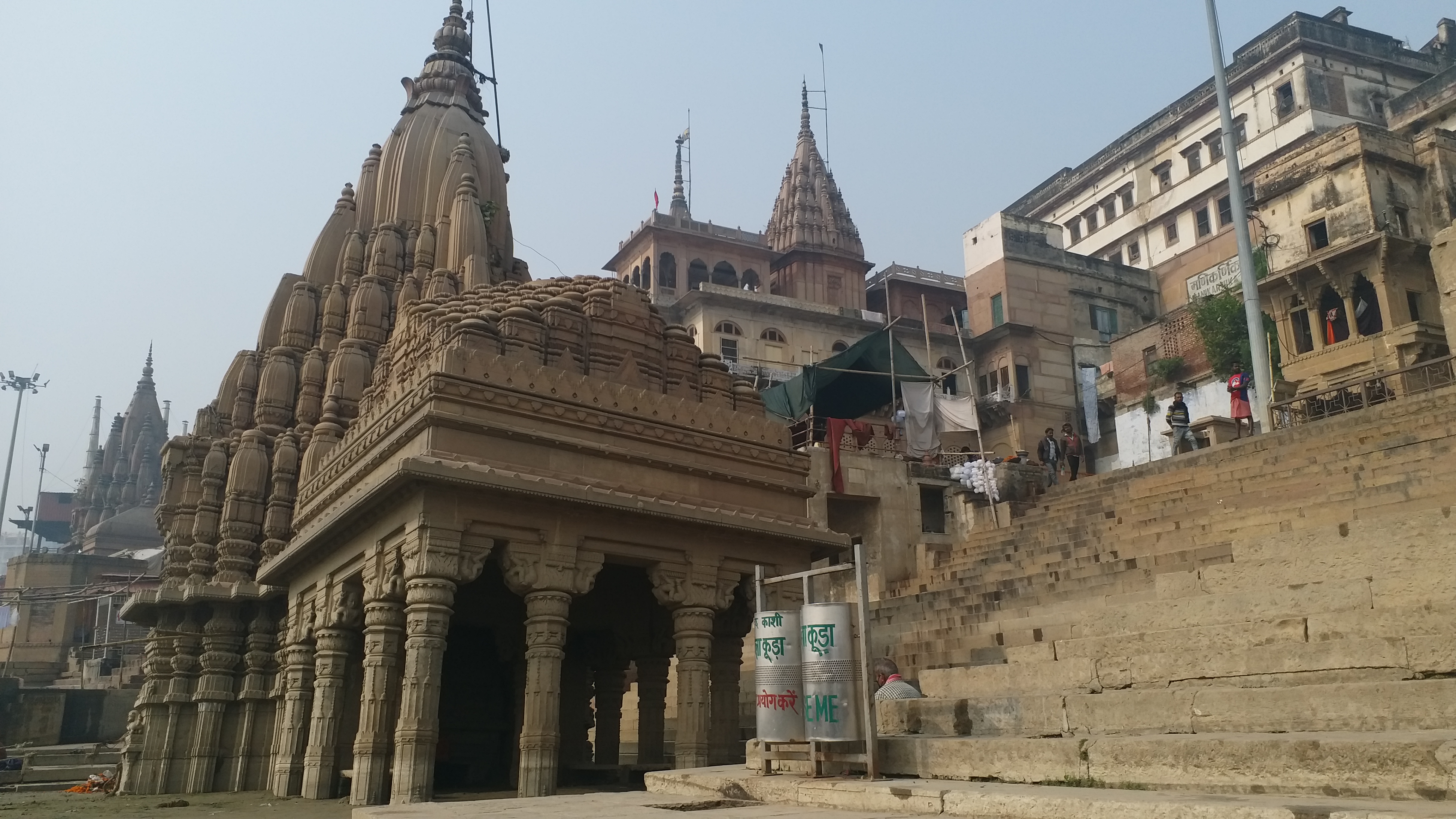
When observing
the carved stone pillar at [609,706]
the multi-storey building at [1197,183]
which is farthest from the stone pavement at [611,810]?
the multi-storey building at [1197,183]

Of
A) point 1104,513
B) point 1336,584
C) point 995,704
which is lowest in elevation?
Result: point 995,704

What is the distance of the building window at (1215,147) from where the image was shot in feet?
141

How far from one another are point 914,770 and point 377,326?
15.6 meters

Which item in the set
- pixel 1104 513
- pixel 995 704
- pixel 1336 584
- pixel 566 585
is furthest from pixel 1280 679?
pixel 1104 513

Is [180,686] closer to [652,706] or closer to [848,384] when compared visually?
[652,706]

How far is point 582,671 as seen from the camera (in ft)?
53.9

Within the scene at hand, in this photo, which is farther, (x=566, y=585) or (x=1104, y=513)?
(x=1104, y=513)

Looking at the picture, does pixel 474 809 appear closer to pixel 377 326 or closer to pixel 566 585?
pixel 566 585

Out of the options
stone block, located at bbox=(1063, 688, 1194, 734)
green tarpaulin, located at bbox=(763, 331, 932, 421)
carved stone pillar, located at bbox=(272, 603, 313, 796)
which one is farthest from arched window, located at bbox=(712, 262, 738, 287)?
stone block, located at bbox=(1063, 688, 1194, 734)

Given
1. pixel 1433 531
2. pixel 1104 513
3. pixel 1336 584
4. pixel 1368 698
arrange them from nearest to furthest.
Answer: pixel 1368 698 < pixel 1336 584 < pixel 1433 531 < pixel 1104 513

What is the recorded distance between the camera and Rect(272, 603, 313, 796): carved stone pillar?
1427 cm

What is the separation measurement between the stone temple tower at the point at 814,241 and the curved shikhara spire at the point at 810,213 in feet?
0.11

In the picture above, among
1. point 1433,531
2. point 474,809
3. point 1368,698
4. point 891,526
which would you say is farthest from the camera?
point 891,526

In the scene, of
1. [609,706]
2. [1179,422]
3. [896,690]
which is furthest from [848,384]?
[896,690]
